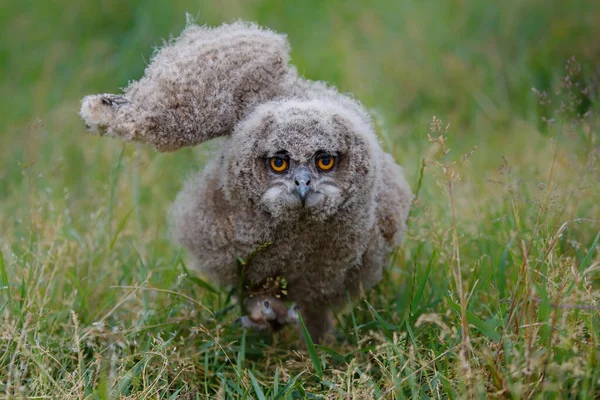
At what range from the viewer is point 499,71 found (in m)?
6.70

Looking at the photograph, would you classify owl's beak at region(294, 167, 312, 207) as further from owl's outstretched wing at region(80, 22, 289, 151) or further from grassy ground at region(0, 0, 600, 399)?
grassy ground at region(0, 0, 600, 399)

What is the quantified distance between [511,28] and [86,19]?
4274mm

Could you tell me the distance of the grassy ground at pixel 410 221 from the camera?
2980 mm

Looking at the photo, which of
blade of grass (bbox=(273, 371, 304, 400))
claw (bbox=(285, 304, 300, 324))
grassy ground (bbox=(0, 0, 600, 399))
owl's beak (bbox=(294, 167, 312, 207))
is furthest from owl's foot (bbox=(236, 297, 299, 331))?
owl's beak (bbox=(294, 167, 312, 207))

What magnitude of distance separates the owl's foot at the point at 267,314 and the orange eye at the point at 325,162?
773 mm

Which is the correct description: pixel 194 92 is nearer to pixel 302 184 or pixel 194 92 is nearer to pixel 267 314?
pixel 302 184

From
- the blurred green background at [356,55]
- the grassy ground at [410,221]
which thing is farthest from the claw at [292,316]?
the blurred green background at [356,55]

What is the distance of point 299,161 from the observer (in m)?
3.23

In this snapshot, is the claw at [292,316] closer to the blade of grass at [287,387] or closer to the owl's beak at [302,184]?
the blade of grass at [287,387]

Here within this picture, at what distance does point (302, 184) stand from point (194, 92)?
2.09ft

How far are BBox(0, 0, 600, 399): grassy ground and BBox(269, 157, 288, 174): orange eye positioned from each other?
26.6 inches

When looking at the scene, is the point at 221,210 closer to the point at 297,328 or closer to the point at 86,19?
the point at 297,328

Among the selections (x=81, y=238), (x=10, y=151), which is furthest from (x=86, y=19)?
(x=81, y=238)

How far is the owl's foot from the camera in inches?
144
